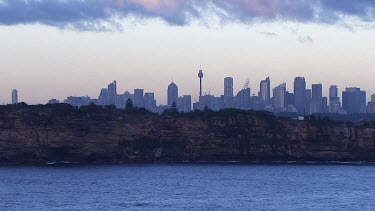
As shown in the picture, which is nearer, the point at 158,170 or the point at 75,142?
the point at 158,170

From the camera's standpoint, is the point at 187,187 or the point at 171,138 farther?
the point at 171,138

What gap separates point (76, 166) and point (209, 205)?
47043 millimetres

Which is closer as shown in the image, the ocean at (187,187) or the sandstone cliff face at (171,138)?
the ocean at (187,187)

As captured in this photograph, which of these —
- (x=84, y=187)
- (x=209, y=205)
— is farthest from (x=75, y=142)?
(x=209, y=205)

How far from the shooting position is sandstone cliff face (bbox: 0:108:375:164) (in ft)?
458

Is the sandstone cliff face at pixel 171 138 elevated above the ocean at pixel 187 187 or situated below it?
above

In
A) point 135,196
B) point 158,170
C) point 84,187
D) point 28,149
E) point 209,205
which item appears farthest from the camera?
point 28,149

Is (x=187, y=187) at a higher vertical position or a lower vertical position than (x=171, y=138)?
lower

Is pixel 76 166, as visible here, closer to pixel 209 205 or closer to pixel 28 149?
pixel 28 149

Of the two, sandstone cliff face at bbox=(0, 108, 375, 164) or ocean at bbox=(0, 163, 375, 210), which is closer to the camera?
ocean at bbox=(0, 163, 375, 210)

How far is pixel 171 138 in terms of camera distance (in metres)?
148

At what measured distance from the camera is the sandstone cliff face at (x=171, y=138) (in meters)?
140

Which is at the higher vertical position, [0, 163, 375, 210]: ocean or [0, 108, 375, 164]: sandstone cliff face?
[0, 108, 375, 164]: sandstone cliff face

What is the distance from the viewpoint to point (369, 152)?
153750 millimetres
